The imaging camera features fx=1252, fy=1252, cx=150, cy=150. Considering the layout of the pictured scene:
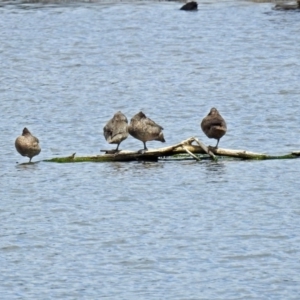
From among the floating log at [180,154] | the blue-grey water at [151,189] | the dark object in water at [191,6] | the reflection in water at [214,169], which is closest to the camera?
the blue-grey water at [151,189]

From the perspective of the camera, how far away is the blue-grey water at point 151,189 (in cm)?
1439

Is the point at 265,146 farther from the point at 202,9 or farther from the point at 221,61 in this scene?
the point at 202,9

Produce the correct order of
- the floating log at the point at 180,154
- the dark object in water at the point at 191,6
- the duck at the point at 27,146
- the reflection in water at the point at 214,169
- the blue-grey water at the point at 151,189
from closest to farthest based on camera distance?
1. the blue-grey water at the point at 151,189
2. the reflection in water at the point at 214,169
3. the floating log at the point at 180,154
4. the duck at the point at 27,146
5. the dark object in water at the point at 191,6

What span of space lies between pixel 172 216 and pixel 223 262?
8.39 ft

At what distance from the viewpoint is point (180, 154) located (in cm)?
2084

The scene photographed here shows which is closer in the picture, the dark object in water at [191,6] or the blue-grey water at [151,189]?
the blue-grey water at [151,189]

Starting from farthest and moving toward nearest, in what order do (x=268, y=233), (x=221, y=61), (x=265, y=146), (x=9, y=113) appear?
(x=221, y=61)
(x=9, y=113)
(x=265, y=146)
(x=268, y=233)

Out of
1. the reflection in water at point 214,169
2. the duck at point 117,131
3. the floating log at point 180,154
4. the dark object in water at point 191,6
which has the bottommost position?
the dark object in water at point 191,6

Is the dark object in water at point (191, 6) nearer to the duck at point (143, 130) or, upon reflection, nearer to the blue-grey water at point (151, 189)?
the blue-grey water at point (151, 189)

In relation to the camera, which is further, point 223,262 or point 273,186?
point 273,186

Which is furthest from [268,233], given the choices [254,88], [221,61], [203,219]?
[221,61]

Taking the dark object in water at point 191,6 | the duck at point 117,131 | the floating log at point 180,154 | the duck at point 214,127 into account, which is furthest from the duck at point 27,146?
the dark object in water at point 191,6

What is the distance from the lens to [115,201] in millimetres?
18438

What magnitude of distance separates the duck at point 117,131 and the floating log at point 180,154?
0.95ft
